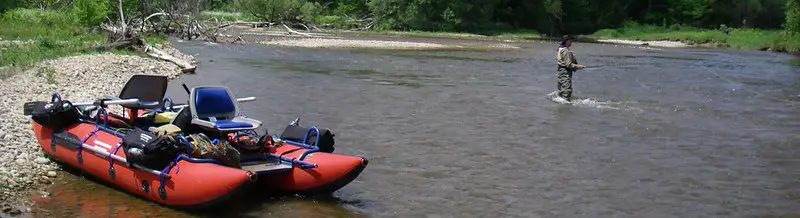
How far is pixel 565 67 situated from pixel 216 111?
10833 mm

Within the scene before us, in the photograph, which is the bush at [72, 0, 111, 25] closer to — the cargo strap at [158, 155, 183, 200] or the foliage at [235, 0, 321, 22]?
the cargo strap at [158, 155, 183, 200]

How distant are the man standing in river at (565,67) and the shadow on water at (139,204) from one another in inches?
388

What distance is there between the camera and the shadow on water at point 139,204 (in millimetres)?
8281

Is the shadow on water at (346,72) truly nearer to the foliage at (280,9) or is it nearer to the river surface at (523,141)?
the river surface at (523,141)

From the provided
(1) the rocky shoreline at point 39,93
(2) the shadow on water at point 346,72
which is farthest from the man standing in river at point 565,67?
(1) the rocky shoreline at point 39,93

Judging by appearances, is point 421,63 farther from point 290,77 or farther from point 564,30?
point 564,30

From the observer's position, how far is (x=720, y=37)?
185 feet

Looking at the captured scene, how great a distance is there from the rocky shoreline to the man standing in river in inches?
384

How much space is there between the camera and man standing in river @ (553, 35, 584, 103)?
1791 cm

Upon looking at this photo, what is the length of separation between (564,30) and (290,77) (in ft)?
167

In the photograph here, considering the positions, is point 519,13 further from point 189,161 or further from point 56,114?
point 189,161

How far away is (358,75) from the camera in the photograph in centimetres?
2569

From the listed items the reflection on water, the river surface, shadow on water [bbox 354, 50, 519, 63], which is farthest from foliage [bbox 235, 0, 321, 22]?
the reflection on water

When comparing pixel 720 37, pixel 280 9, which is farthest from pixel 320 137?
pixel 280 9
